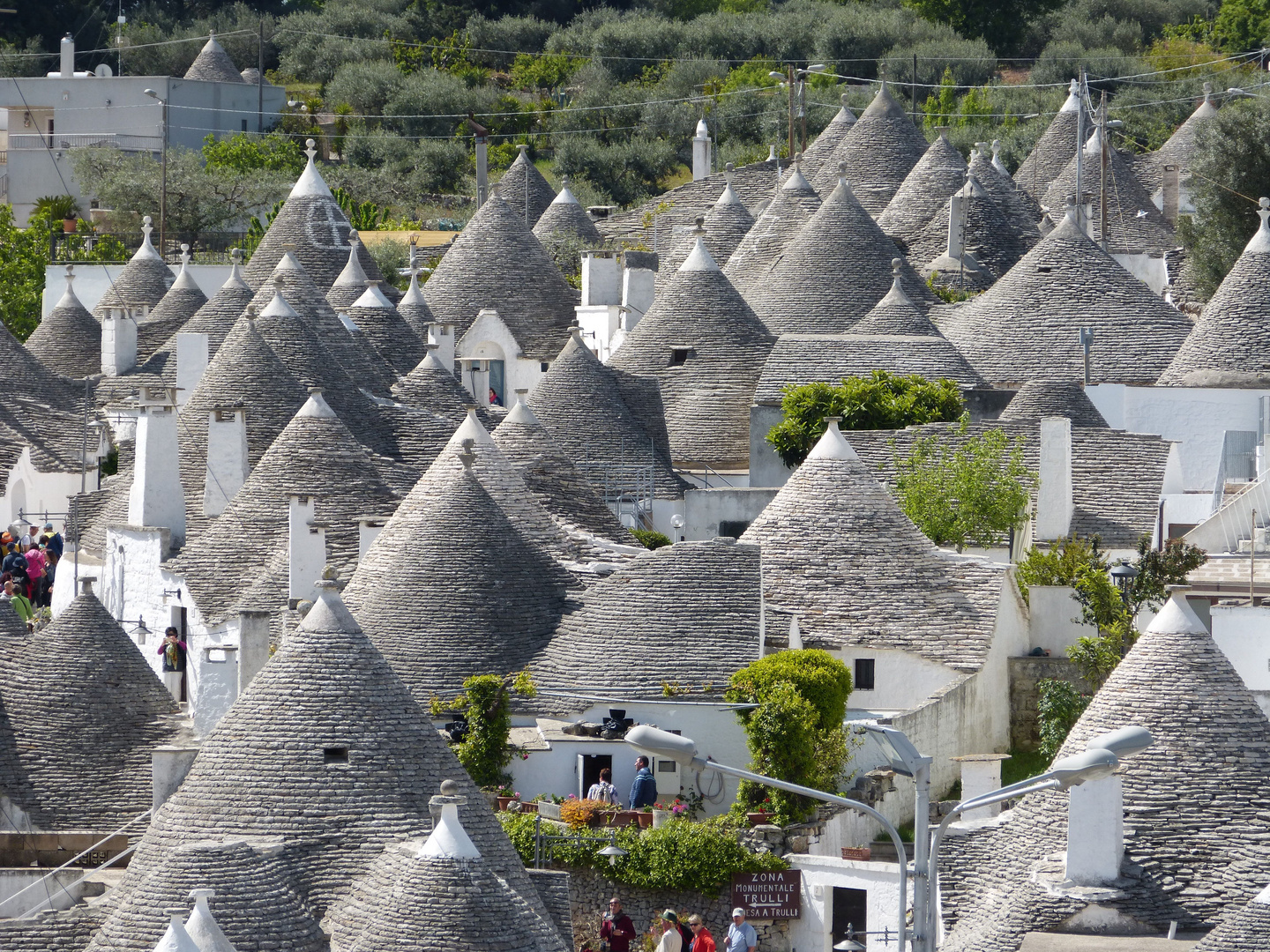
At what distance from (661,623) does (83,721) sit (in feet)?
21.5

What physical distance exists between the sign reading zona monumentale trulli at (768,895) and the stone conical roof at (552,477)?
9.12 metres

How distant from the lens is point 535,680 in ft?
111

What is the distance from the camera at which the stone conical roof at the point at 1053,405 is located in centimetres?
4478

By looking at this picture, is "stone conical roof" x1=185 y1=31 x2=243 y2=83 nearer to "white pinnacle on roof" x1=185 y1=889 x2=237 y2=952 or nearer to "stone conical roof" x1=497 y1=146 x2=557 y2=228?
"stone conical roof" x1=497 y1=146 x2=557 y2=228

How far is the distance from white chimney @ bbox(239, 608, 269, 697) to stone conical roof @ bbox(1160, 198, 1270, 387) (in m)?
19.3

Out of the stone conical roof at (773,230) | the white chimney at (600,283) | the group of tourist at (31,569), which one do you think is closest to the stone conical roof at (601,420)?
the group of tourist at (31,569)

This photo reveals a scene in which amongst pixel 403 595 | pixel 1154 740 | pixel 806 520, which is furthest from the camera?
pixel 806 520

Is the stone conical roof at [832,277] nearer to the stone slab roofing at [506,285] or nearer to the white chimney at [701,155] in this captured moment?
the stone slab roofing at [506,285]

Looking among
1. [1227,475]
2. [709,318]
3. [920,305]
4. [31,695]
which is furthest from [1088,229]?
[31,695]

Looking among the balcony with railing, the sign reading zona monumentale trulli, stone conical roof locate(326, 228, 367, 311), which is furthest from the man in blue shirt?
the balcony with railing

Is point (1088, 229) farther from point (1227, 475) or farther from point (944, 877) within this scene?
point (944, 877)

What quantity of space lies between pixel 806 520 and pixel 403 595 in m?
5.96

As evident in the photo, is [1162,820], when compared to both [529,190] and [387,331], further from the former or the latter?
[529,190]

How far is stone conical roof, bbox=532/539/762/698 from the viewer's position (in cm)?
3350
